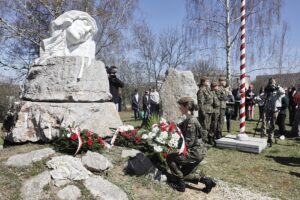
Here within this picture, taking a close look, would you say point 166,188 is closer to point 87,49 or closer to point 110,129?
point 110,129

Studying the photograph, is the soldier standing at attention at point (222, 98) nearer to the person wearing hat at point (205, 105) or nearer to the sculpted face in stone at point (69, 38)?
the person wearing hat at point (205, 105)

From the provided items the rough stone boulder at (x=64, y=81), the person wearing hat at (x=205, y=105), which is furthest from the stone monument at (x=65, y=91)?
the person wearing hat at (x=205, y=105)

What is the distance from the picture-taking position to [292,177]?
5.10 m

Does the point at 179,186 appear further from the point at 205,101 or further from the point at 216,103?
the point at 216,103

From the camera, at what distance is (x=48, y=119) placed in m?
5.19

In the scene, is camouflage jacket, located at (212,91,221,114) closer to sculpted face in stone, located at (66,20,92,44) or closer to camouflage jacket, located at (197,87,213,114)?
camouflage jacket, located at (197,87,213,114)

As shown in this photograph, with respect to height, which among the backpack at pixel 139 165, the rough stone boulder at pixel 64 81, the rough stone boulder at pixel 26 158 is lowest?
the backpack at pixel 139 165

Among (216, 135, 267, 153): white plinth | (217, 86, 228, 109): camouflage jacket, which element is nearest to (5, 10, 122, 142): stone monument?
(216, 135, 267, 153): white plinth

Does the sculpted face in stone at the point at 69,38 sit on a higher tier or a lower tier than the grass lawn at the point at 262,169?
higher

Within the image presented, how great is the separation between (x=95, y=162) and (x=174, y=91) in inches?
185

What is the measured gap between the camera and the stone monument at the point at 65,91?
Answer: 5.24 meters

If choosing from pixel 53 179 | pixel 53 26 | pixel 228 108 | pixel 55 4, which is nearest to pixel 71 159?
pixel 53 179

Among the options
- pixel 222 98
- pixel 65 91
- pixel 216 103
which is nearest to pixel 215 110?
pixel 216 103

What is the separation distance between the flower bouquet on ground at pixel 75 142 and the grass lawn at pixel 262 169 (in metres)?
2.09
